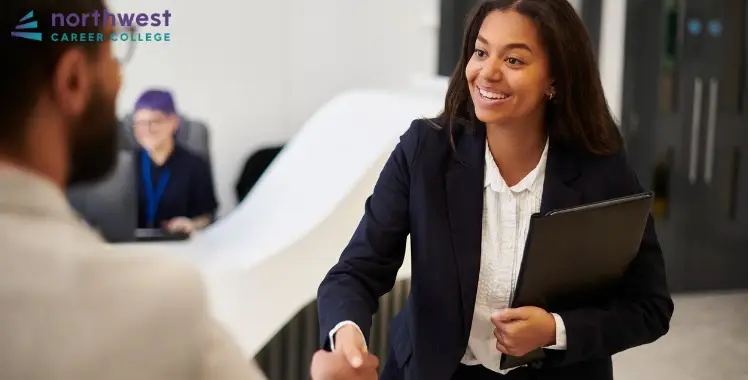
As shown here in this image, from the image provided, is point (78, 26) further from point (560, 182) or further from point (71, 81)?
point (560, 182)

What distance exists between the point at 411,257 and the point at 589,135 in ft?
0.99

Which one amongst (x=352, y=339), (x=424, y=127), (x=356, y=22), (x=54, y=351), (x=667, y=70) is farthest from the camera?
(x=667, y=70)

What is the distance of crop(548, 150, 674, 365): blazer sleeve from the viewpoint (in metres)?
1.13

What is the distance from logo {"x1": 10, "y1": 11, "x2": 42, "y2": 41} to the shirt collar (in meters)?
0.66

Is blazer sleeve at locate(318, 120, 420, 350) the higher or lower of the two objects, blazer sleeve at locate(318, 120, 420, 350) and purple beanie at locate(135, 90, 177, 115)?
the lower

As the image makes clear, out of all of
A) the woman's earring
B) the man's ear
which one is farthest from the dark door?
the man's ear

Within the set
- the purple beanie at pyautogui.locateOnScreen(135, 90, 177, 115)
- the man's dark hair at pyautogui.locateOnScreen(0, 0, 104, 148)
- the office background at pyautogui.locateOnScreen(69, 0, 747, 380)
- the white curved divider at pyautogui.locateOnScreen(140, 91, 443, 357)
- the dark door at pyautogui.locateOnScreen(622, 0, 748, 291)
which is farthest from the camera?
the dark door at pyautogui.locateOnScreen(622, 0, 748, 291)

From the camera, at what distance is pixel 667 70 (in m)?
3.13

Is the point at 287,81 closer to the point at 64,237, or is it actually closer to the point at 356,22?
the point at 356,22

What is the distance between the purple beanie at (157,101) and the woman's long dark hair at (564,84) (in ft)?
1.27

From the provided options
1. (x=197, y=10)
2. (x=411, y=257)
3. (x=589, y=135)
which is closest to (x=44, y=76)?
(x=197, y=10)

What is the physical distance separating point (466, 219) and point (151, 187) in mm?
417

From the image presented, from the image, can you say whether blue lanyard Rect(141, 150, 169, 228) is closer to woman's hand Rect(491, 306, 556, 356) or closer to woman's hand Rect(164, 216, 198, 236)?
woman's hand Rect(164, 216, 198, 236)

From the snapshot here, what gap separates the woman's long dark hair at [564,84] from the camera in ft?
3.55
